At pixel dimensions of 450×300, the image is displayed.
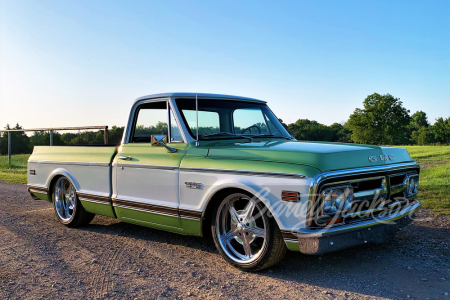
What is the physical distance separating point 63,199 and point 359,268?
463cm

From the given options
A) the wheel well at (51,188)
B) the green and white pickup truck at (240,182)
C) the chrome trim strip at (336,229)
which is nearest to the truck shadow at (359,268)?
the green and white pickup truck at (240,182)

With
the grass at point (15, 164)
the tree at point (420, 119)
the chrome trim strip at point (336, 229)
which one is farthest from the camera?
the tree at point (420, 119)

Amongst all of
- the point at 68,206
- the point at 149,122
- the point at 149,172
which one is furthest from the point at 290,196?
the point at 68,206

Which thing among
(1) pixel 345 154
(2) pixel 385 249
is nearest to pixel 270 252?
(1) pixel 345 154

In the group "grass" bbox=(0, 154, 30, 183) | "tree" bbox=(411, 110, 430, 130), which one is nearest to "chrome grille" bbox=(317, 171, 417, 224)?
"grass" bbox=(0, 154, 30, 183)

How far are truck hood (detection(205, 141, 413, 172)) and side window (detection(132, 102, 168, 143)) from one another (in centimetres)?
97

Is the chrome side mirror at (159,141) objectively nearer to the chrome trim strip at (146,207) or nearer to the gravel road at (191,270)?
the chrome trim strip at (146,207)

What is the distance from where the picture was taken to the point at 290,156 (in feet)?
12.0

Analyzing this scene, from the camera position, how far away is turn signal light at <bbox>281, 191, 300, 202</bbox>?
3.46m

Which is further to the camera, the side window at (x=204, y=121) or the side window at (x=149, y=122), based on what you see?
the side window at (x=149, y=122)

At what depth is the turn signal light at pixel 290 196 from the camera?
346cm

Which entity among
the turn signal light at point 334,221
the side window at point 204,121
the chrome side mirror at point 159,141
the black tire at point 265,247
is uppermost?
the side window at point 204,121

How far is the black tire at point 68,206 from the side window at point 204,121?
241 centimetres

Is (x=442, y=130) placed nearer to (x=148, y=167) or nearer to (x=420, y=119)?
(x=420, y=119)
